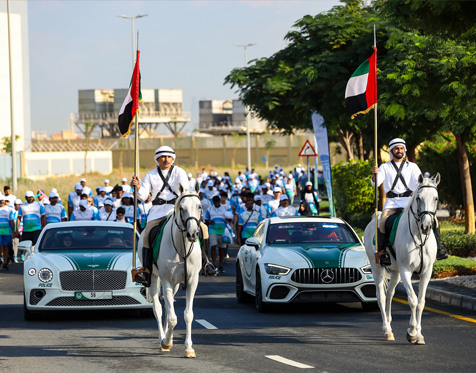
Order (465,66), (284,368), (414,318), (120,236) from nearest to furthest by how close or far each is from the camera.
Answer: (284,368) → (414,318) → (120,236) → (465,66)

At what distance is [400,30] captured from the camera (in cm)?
2014

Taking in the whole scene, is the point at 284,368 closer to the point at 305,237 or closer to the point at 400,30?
the point at 305,237

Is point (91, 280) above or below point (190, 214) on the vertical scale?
below

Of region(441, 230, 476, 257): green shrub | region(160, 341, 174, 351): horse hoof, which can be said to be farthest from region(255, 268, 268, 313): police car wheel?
region(441, 230, 476, 257): green shrub

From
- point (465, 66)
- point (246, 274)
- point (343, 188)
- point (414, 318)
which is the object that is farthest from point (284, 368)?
point (343, 188)

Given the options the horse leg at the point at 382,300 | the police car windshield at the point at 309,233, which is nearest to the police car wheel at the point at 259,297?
the police car windshield at the point at 309,233

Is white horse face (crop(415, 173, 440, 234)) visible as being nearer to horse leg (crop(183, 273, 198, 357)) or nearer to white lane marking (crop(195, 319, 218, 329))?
horse leg (crop(183, 273, 198, 357))

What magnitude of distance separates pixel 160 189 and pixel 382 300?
127 inches

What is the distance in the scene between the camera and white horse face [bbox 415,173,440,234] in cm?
920

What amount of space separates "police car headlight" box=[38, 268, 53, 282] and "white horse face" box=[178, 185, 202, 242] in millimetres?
3681

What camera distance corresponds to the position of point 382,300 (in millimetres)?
10352

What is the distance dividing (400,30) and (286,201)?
5.37 m

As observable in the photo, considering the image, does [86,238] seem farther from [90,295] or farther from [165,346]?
[165,346]

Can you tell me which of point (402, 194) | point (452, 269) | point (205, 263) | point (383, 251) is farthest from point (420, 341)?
point (452, 269)
